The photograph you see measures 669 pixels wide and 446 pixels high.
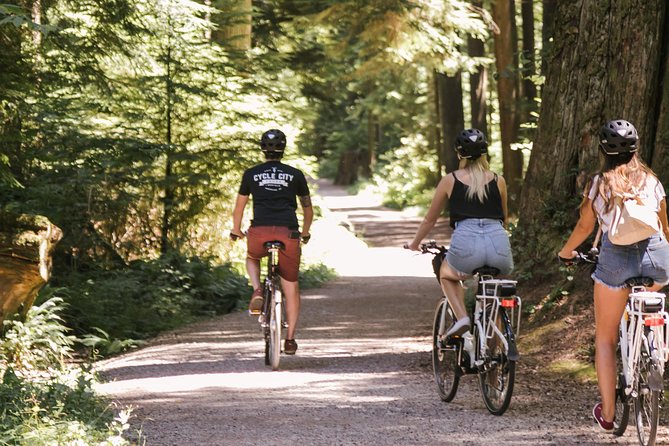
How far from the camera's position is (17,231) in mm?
11078

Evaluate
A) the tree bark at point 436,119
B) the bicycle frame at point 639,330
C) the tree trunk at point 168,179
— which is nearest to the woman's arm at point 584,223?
the bicycle frame at point 639,330

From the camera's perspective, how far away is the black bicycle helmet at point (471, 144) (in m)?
7.55

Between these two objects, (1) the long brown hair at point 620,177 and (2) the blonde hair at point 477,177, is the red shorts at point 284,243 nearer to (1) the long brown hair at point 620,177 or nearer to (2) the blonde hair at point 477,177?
(2) the blonde hair at point 477,177

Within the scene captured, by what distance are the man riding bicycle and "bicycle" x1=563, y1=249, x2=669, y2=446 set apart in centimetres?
374

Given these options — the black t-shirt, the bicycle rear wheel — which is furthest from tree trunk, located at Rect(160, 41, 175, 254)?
the bicycle rear wheel

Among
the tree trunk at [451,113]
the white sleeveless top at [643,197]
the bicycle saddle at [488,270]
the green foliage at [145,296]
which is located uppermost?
the tree trunk at [451,113]

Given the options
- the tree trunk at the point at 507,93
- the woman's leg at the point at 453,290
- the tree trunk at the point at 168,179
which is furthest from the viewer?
the tree trunk at the point at 507,93

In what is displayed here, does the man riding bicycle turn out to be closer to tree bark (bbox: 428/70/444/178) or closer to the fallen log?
the fallen log

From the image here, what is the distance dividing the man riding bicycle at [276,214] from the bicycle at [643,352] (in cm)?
374

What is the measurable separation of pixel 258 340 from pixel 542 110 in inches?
162

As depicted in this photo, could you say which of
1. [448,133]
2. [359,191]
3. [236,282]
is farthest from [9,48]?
[359,191]

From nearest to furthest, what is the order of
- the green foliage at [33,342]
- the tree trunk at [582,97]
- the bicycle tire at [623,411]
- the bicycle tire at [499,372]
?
1. the bicycle tire at [623,411]
2. the bicycle tire at [499,372]
3. the tree trunk at [582,97]
4. the green foliage at [33,342]

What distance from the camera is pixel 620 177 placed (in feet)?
20.3

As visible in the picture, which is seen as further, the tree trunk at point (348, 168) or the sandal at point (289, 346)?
the tree trunk at point (348, 168)
